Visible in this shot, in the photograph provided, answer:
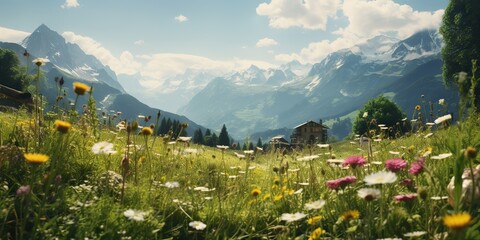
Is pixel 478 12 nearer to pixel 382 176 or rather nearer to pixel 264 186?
pixel 264 186

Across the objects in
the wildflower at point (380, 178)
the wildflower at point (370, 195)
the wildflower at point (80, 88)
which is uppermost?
the wildflower at point (80, 88)

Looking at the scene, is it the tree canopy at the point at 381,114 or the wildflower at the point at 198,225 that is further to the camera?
the tree canopy at the point at 381,114

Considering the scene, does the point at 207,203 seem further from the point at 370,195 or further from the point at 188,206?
the point at 370,195

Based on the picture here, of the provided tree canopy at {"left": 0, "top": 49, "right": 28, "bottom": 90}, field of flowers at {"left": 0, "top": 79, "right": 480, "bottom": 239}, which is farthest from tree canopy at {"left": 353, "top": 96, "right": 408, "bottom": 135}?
field of flowers at {"left": 0, "top": 79, "right": 480, "bottom": 239}

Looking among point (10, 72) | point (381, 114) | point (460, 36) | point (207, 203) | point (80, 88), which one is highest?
point (460, 36)

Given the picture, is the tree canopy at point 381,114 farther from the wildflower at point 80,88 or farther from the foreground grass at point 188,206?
the wildflower at point 80,88

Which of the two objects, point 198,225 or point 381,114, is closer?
point 198,225

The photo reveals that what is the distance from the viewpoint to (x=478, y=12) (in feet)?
102

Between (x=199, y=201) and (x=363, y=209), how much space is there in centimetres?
191

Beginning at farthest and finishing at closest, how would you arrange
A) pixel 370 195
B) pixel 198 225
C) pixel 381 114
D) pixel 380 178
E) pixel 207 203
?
pixel 381 114, pixel 207 203, pixel 198 225, pixel 380 178, pixel 370 195

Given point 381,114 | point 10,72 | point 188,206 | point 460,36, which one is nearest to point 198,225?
point 188,206

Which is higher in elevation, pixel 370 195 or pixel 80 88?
pixel 80 88

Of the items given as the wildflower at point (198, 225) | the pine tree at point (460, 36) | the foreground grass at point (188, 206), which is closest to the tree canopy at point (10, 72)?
the pine tree at point (460, 36)

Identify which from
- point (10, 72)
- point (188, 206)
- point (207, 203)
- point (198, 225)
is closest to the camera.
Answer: point (198, 225)
